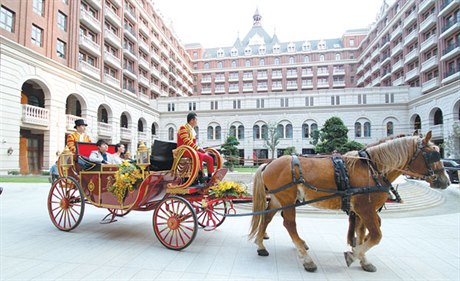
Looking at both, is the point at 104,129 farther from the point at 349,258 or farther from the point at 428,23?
the point at 428,23

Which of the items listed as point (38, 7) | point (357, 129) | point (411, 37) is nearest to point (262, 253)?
point (38, 7)

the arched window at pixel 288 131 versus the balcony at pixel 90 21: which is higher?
the balcony at pixel 90 21

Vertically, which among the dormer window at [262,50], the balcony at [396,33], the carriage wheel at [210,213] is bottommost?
the carriage wheel at [210,213]

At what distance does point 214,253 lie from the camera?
4.10 metres

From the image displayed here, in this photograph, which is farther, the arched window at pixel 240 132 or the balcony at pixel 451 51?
the arched window at pixel 240 132

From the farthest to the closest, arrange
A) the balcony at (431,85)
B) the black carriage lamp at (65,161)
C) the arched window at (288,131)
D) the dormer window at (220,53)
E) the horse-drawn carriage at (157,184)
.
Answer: the dormer window at (220,53)
the arched window at (288,131)
the balcony at (431,85)
the black carriage lamp at (65,161)
the horse-drawn carriage at (157,184)

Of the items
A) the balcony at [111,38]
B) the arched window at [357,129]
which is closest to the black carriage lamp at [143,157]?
the balcony at [111,38]

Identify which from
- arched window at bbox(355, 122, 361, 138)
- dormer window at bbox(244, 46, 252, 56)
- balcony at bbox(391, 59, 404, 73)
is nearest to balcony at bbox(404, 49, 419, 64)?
balcony at bbox(391, 59, 404, 73)

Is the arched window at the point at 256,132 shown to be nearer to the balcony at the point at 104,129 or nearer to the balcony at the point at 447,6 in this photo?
the balcony at the point at 104,129

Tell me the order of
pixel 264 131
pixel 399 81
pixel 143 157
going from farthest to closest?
pixel 264 131 → pixel 399 81 → pixel 143 157

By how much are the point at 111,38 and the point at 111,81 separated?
4.16 metres

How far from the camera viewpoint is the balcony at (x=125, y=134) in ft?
87.5

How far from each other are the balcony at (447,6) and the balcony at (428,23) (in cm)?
104

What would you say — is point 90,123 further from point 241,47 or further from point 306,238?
point 241,47
